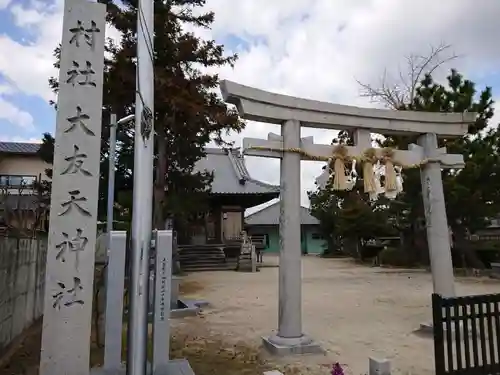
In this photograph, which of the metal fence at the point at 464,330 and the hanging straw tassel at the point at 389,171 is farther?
the hanging straw tassel at the point at 389,171

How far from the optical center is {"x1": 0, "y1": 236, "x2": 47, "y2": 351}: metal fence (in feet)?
15.0

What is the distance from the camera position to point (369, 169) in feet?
20.2

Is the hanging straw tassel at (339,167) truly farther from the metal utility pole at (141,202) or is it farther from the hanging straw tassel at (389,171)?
the metal utility pole at (141,202)

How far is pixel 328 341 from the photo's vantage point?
5.84m

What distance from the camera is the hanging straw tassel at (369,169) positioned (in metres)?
6.11

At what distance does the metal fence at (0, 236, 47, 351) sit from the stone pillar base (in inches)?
124

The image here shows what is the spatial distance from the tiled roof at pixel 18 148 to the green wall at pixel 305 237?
18.4m

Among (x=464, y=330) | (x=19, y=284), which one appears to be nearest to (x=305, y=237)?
(x=19, y=284)

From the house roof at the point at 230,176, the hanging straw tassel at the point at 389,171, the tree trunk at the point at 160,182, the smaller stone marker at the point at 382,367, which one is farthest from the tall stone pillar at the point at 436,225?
the house roof at the point at 230,176

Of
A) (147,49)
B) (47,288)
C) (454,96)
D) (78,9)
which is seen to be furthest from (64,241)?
(454,96)

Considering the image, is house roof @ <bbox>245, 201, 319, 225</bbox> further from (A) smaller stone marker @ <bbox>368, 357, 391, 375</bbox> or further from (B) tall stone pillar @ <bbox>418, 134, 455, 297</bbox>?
(A) smaller stone marker @ <bbox>368, 357, 391, 375</bbox>


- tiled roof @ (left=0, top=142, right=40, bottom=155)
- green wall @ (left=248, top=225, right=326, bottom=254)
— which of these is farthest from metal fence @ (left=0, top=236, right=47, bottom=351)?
green wall @ (left=248, top=225, right=326, bottom=254)

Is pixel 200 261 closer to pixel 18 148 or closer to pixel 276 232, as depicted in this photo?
pixel 18 148

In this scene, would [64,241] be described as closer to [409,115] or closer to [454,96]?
[409,115]
